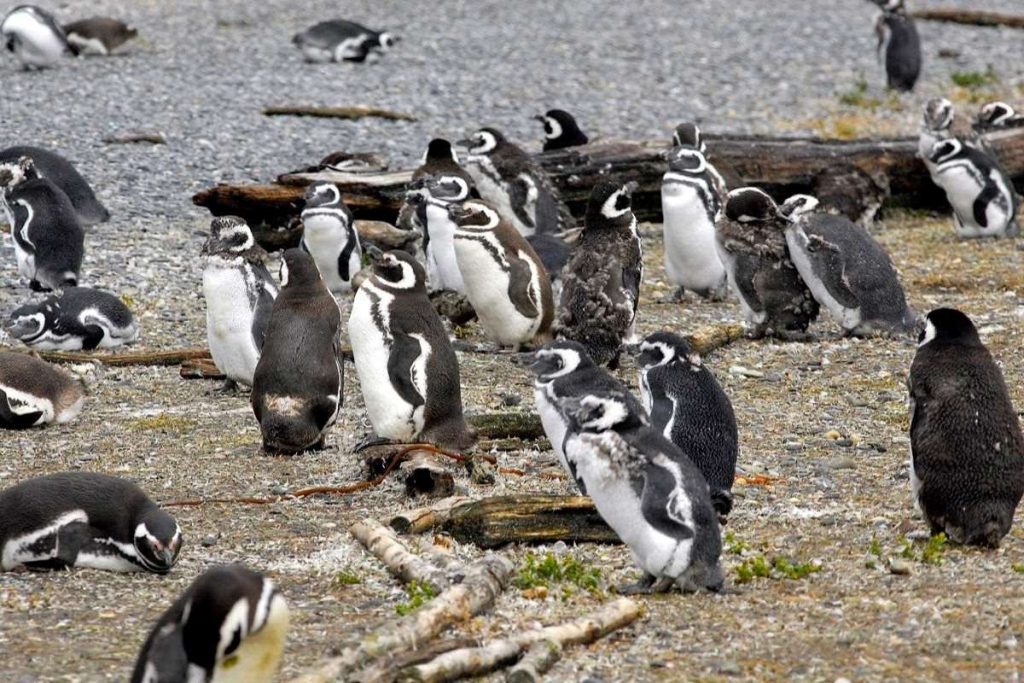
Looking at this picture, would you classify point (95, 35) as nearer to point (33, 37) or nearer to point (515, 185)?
point (33, 37)

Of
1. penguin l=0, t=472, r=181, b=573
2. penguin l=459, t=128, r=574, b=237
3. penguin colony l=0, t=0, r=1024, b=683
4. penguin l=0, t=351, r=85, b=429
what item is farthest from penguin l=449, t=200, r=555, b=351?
penguin l=0, t=472, r=181, b=573

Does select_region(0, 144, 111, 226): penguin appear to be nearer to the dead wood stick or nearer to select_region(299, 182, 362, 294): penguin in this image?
select_region(299, 182, 362, 294): penguin

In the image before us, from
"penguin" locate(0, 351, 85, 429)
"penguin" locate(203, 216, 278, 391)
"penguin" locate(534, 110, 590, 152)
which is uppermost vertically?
"penguin" locate(203, 216, 278, 391)

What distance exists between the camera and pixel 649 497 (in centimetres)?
541

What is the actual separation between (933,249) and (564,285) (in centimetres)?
433

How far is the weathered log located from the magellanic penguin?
5.96ft

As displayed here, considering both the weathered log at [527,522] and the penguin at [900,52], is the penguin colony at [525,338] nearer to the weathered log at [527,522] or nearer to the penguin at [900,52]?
the weathered log at [527,522]

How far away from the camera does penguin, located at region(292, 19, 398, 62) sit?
62.2 feet

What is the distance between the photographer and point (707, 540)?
5371 mm

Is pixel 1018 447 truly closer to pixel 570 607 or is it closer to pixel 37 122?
pixel 570 607

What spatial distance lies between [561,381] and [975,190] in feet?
23.5

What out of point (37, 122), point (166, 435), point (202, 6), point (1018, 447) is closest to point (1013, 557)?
point (1018, 447)

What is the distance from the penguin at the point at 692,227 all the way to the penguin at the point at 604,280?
1313mm

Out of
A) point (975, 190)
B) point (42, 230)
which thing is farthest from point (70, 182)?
point (975, 190)
